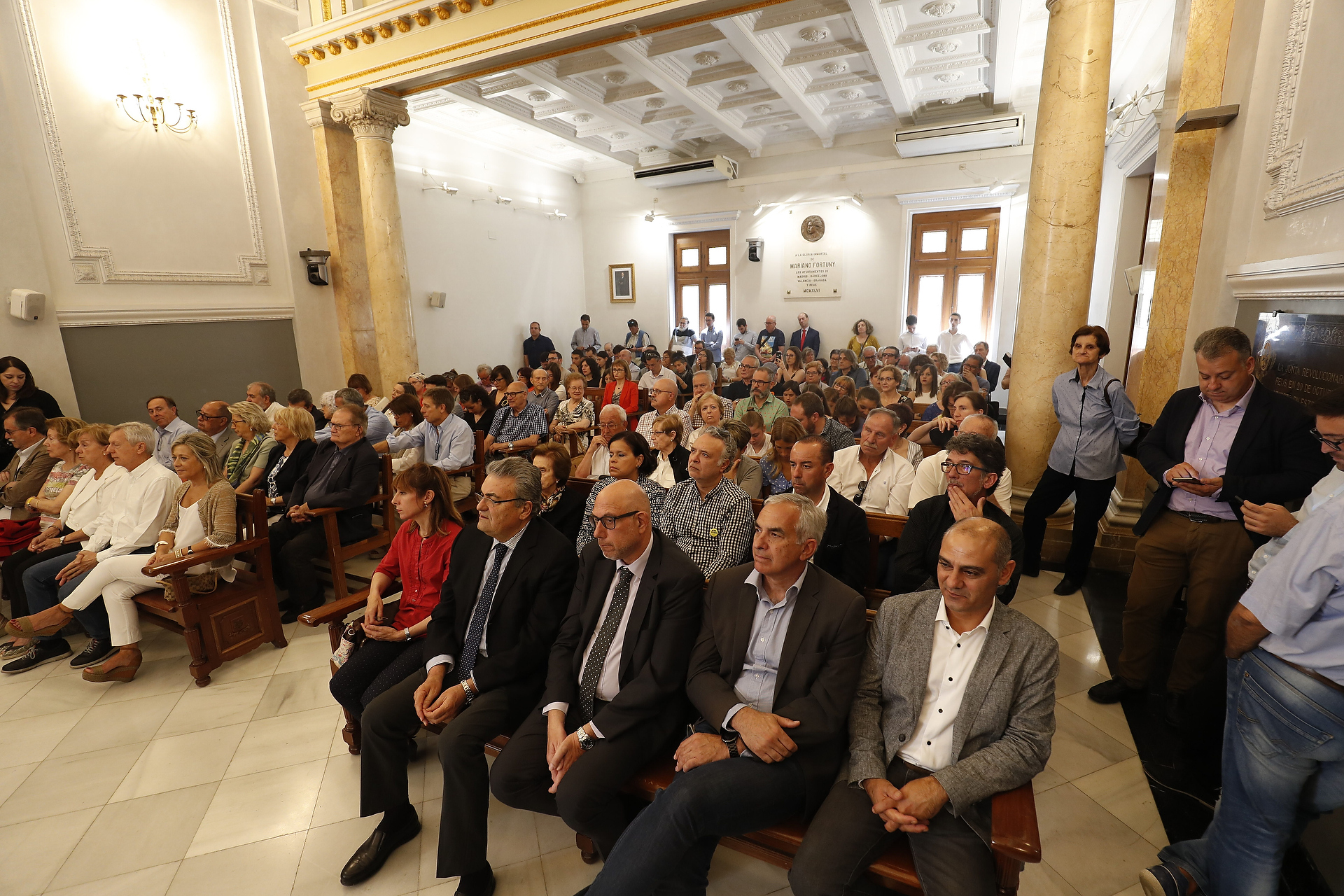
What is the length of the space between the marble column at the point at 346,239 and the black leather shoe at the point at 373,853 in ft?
19.9

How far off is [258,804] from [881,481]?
3046 millimetres

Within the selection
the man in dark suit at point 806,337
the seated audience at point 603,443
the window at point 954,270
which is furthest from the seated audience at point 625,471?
the window at point 954,270

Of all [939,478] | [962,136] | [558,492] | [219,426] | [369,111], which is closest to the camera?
[939,478]

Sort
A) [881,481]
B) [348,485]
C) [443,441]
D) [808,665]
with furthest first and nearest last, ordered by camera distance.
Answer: [443,441] → [348,485] → [881,481] → [808,665]

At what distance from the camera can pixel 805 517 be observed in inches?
71.6

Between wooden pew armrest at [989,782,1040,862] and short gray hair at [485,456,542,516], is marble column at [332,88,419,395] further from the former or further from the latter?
wooden pew armrest at [989,782,1040,862]

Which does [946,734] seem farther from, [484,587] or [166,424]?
[166,424]

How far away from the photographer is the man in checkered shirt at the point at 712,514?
8.49 ft

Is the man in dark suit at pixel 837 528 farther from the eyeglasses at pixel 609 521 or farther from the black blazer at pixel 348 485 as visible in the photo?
the black blazer at pixel 348 485

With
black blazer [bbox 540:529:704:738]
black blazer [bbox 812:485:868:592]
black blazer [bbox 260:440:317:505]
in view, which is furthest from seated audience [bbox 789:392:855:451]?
black blazer [bbox 260:440:317:505]

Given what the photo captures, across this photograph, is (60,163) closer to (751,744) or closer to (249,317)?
(249,317)

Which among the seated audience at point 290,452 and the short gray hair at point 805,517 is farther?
the seated audience at point 290,452

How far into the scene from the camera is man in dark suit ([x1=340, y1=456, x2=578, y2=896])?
189 cm

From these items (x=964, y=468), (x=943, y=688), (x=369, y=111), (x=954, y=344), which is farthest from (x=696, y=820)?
(x=954, y=344)
